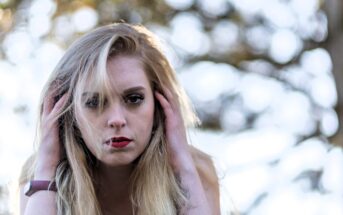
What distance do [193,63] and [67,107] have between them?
4.29 meters

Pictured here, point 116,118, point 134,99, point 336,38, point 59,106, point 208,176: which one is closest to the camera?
point 116,118

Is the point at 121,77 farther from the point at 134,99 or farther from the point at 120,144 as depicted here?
the point at 120,144

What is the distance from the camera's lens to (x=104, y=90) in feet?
14.4

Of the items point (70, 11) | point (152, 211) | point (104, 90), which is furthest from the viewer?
point (70, 11)

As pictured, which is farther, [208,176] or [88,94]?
[208,176]

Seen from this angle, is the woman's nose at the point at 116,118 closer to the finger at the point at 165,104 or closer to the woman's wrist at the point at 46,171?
the finger at the point at 165,104

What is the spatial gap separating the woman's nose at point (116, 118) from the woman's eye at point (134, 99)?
6cm

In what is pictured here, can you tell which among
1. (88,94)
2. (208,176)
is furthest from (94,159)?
(208,176)

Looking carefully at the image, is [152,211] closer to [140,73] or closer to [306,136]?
[140,73]

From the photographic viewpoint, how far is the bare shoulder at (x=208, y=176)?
4.90 meters

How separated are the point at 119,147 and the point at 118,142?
3 cm

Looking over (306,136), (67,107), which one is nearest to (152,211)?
(67,107)

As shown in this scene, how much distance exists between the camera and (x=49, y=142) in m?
4.68

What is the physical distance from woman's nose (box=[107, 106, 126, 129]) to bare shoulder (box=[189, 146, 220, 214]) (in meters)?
0.55
